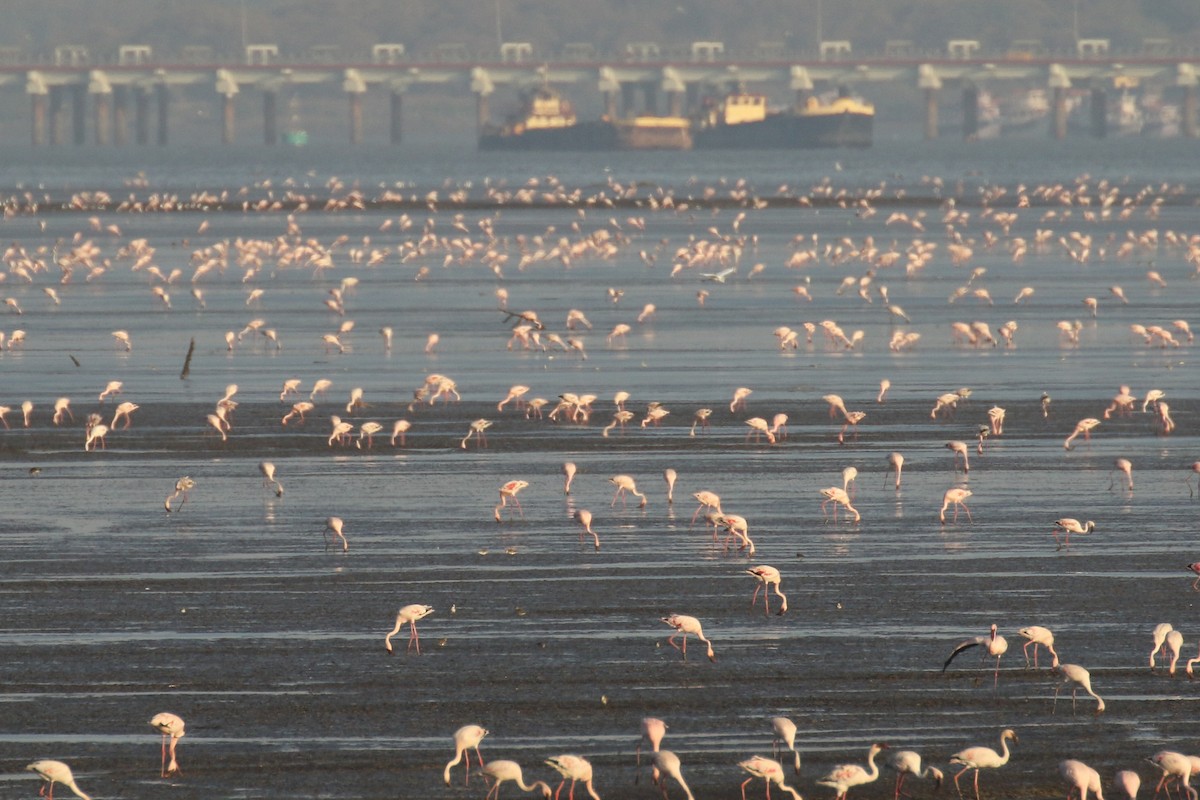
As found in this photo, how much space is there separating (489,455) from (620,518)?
3548 mm

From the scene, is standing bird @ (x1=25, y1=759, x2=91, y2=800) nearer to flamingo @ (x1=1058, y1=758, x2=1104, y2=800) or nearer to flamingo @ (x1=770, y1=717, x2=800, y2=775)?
flamingo @ (x1=770, y1=717, x2=800, y2=775)

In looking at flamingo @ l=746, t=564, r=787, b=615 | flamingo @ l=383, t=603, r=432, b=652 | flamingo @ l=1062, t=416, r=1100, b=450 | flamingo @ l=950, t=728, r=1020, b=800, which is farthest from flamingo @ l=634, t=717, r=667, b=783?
flamingo @ l=1062, t=416, r=1100, b=450

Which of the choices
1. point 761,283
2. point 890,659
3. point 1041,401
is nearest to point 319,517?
point 890,659

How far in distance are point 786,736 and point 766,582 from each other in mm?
3234

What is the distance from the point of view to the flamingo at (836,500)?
627 inches

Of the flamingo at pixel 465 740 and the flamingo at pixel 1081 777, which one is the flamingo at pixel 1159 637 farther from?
the flamingo at pixel 465 740

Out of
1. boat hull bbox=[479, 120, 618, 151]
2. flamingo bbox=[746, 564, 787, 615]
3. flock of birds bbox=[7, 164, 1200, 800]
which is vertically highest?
flamingo bbox=[746, 564, 787, 615]

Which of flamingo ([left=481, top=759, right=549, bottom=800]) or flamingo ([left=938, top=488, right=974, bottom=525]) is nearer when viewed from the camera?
flamingo ([left=481, top=759, right=549, bottom=800])

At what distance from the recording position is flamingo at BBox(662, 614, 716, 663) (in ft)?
38.9

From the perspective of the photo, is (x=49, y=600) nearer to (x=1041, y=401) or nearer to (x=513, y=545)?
(x=513, y=545)

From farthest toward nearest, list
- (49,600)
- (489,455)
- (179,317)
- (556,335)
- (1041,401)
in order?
(179,317) → (556,335) → (1041,401) → (489,455) → (49,600)

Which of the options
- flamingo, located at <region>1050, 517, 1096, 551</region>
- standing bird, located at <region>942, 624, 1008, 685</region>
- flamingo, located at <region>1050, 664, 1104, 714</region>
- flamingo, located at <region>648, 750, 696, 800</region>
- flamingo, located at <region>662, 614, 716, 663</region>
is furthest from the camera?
flamingo, located at <region>1050, 517, 1096, 551</region>

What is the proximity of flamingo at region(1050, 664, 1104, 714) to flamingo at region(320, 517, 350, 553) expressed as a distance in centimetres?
564

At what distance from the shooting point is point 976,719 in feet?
35.7
